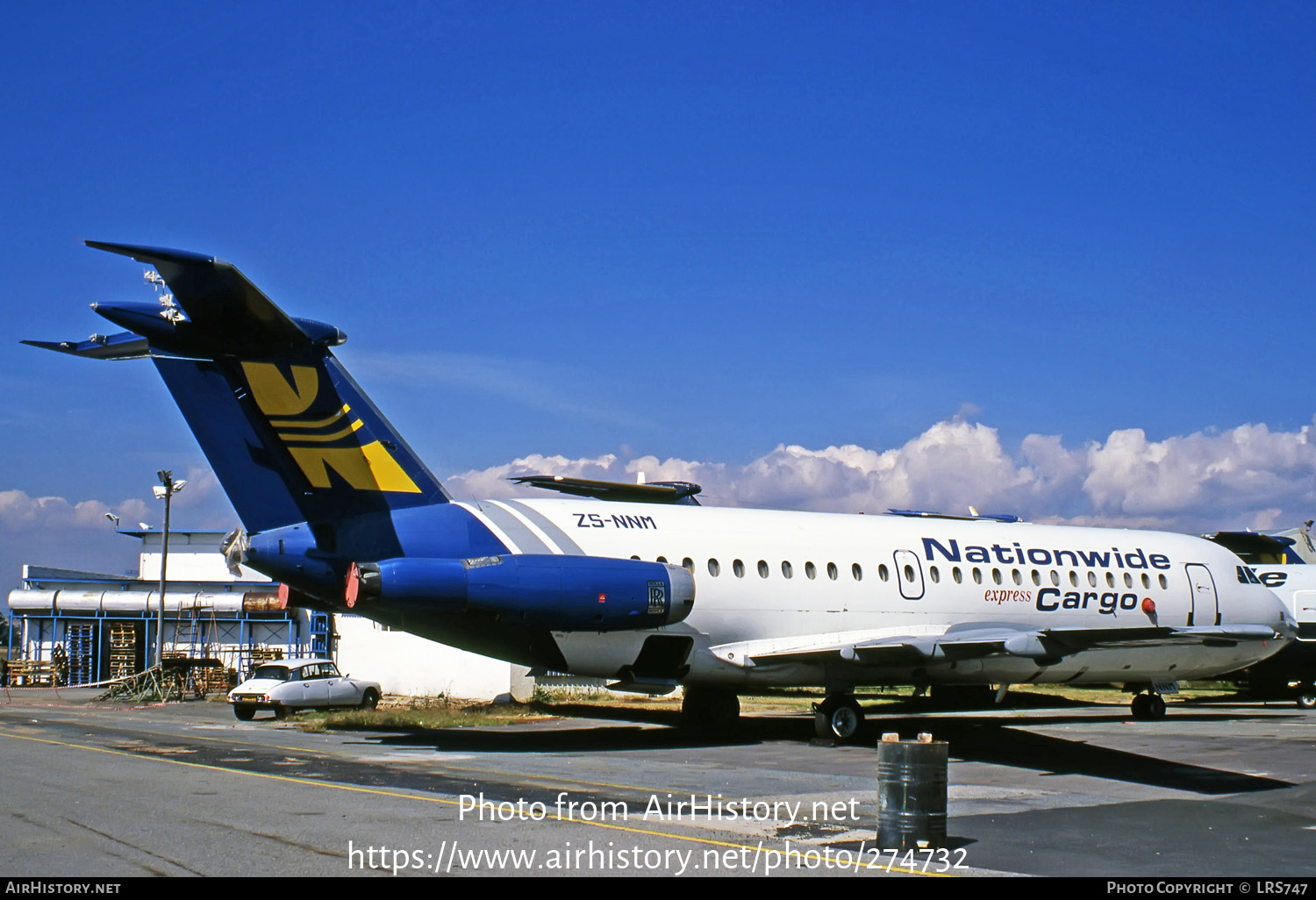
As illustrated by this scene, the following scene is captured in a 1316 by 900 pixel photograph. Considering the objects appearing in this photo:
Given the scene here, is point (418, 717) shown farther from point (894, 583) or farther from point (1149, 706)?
point (1149, 706)

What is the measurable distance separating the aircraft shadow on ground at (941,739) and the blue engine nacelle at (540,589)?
2.44 metres

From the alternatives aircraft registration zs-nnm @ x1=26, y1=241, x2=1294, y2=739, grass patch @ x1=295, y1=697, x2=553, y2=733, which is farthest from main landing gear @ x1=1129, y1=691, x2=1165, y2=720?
grass patch @ x1=295, y1=697, x2=553, y2=733

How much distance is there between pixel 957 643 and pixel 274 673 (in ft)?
55.4

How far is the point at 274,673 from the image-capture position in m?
26.8

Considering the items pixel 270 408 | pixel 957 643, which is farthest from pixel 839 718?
pixel 270 408

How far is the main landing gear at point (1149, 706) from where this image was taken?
82.0ft

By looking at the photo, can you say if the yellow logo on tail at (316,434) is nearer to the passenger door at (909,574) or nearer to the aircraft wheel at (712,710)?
the aircraft wheel at (712,710)

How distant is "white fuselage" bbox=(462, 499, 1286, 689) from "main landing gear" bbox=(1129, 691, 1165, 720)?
1213 mm

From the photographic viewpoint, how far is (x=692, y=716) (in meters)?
22.1

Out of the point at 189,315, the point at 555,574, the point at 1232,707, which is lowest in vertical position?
the point at 1232,707

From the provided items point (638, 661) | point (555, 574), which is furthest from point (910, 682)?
point (555, 574)

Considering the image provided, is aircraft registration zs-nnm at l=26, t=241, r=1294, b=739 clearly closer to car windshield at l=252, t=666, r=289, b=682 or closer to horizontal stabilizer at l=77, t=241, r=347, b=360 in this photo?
horizontal stabilizer at l=77, t=241, r=347, b=360

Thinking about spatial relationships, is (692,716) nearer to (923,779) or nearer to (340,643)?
(923,779)

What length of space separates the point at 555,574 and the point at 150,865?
897 centimetres
